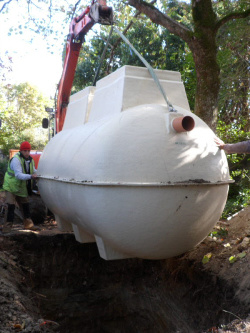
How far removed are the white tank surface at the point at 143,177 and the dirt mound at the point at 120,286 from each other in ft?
2.92

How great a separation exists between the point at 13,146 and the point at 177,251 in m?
18.2

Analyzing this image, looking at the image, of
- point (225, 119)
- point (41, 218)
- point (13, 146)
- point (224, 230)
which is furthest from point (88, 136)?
point (13, 146)

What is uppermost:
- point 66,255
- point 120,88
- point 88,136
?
point 120,88

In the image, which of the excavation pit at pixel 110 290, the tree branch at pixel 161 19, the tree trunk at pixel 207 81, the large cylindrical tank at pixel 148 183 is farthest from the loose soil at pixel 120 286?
the tree branch at pixel 161 19

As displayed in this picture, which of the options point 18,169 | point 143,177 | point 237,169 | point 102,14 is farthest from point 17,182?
point 237,169

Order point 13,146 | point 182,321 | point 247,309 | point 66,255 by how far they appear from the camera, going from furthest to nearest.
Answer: point 13,146 → point 66,255 → point 182,321 → point 247,309

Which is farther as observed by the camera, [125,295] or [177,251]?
[125,295]

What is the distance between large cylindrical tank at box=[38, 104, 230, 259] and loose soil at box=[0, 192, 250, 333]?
0.87 meters

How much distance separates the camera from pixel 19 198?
263 inches

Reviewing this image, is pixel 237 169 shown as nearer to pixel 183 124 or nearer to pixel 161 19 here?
pixel 161 19

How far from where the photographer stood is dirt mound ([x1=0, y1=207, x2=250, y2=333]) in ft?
13.5

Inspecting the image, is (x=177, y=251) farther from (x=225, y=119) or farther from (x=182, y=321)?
(x=225, y=119)

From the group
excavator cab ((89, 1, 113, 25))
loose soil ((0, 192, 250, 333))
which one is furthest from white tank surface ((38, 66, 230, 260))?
excavator cab ((89, 1, 113, 25))

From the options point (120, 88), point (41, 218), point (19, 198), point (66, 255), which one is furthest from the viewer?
point (41, 218)
